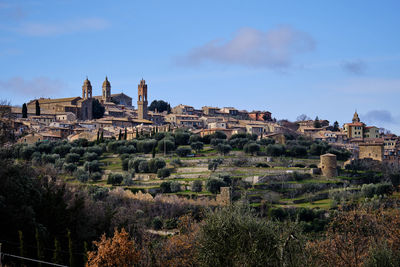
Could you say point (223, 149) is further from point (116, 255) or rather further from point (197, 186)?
point (116, 255)

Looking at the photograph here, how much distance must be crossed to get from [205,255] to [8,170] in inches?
393

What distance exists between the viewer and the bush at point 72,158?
58.2m

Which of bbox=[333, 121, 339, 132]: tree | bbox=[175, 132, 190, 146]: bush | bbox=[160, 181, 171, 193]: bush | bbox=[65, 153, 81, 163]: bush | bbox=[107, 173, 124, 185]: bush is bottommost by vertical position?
bbox=[160, 181, 171, 193]: bush

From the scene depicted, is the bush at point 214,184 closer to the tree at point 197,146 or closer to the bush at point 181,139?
the tree at point 197,146

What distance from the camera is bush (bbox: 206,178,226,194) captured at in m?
47.4

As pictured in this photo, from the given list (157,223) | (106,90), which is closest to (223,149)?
(157,223)

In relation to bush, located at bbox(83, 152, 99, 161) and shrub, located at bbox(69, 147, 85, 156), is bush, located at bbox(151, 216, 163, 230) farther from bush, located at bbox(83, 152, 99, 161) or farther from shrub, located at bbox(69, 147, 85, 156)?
shrub, located at bbox(69, 147, 85, 156)

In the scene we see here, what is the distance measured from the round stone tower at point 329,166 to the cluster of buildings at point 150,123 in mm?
17314

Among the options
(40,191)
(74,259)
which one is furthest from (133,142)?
(74,259)

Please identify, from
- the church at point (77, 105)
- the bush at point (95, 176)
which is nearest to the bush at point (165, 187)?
the bush at point (95, 176)

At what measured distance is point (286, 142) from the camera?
70312mm

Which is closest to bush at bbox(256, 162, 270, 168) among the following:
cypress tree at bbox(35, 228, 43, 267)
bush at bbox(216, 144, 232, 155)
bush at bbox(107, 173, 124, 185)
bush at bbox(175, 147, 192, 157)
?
bush at bbox(216, 144, 232, 155)

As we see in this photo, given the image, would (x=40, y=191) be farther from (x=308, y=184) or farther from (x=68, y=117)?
(x=68, y=117)

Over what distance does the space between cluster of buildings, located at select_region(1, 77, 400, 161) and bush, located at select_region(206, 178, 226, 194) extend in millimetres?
25770
